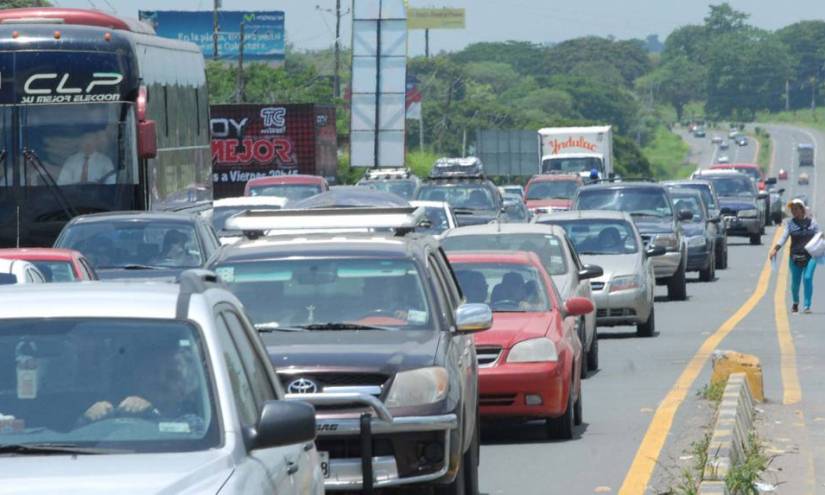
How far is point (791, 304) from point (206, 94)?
377 inches

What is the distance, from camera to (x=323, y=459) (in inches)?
366

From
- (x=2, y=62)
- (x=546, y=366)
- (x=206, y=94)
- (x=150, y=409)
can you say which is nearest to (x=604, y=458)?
(x=546, y=366)

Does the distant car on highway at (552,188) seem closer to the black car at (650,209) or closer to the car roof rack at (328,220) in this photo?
the black car at (650,209)

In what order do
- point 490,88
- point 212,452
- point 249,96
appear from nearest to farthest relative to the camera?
1. point 212,452
2. point 249,96
3. point 490,88

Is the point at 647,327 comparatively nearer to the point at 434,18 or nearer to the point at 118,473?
the point at 118,473

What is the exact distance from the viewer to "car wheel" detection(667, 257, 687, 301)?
2923 cm

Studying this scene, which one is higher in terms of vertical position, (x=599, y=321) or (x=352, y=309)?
(x=352, y=309)

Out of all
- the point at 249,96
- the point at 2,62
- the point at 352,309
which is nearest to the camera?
the point at 352,309

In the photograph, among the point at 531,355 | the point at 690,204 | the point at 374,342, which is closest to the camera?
the point at 374,342

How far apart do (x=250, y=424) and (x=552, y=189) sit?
1519 inches

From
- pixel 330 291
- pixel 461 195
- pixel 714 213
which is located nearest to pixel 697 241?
pixel 461 195

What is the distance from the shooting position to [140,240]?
65.6ft

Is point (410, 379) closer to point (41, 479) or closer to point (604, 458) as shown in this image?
point (604, 458)

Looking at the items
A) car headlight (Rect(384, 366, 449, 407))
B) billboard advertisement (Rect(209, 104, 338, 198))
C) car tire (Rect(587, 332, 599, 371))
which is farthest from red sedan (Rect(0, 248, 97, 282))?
billboard advertisement (Rect(209, 104, 338, 198))
